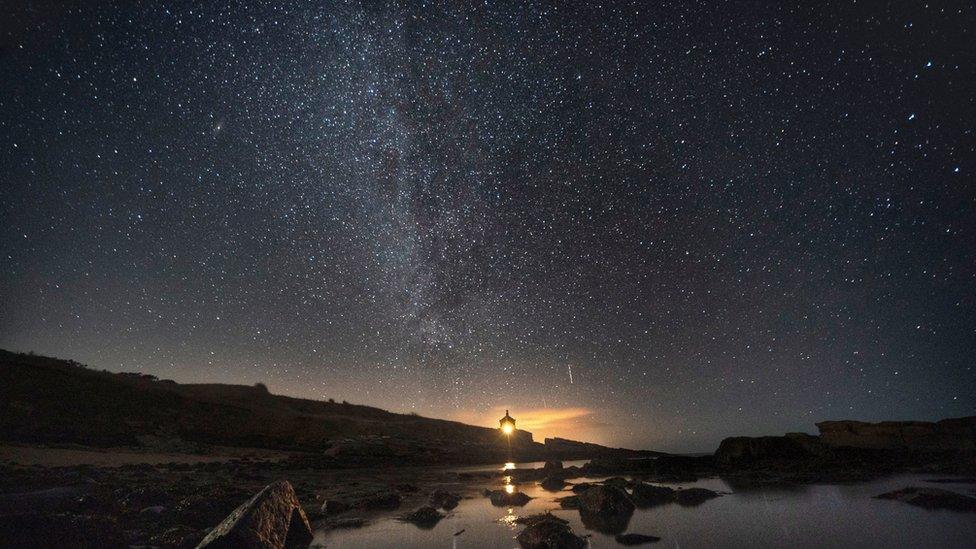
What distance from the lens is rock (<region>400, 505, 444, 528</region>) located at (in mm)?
10266

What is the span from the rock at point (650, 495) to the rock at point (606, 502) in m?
1.69

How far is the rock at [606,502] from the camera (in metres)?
10.8

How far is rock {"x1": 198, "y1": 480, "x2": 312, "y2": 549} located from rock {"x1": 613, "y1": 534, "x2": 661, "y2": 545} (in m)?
5.71

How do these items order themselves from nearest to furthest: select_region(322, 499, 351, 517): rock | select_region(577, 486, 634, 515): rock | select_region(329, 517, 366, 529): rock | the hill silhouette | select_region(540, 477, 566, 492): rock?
select_region(329, 517, 366, 529): rock → select_region(577, 486, 634, 515): rock → select_region(322, 499, 351, 517): rock → select_region(540, 477, 566, 492): rock → the hill silhouette

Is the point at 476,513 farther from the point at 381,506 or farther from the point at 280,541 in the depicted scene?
the point at 280,541

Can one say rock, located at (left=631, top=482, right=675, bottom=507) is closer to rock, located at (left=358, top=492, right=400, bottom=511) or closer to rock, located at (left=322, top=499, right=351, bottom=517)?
rock, located at (left=358, top=492, right=400, bottom=511)

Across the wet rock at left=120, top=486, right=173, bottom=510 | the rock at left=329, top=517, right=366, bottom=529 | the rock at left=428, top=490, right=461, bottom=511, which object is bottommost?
the rock at left=428, top=490, right=461, bottom=511

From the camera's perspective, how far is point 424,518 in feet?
34.9

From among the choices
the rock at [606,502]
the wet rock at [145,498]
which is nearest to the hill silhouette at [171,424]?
the wet rock at [145,498]

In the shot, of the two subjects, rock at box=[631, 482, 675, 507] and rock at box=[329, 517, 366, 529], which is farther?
rock at box=[631, 482, 675, 507]

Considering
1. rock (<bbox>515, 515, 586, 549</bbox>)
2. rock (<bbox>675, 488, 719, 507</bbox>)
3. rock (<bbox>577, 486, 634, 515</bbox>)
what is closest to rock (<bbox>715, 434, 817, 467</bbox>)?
rock (<bbox>675, 488, 719, 507</bbox>)

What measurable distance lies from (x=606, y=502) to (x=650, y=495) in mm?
3588

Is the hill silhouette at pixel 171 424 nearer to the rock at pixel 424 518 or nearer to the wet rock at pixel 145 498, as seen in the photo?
the wet rock at pixel 145 498

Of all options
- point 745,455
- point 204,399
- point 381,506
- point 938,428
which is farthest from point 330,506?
point 204,399
